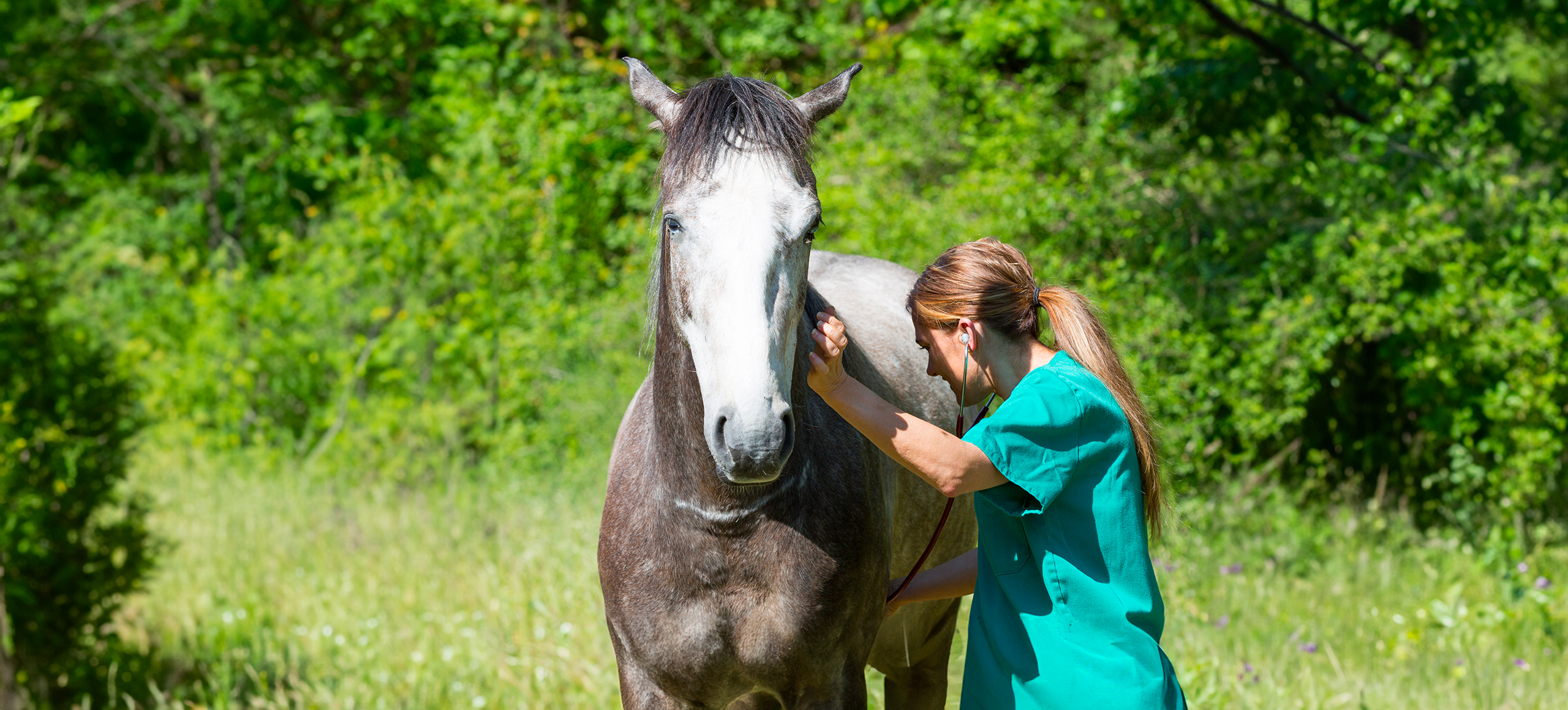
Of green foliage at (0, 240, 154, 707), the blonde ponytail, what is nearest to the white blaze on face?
the blonde ponytail

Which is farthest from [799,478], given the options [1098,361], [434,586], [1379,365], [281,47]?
[281,47]

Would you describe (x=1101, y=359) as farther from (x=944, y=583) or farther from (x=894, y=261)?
(x=894, y=261)

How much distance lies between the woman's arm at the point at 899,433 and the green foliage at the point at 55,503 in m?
4.55

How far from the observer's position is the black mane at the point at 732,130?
6.86ft

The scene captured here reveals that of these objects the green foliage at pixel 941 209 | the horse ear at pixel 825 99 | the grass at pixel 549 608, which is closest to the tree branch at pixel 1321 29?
the green foliage at pixel 941 209

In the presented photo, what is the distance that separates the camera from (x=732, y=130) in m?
2.11

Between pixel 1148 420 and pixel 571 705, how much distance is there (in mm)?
2755

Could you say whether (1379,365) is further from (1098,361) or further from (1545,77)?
(1098,361)

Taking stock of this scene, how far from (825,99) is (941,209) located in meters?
4.03

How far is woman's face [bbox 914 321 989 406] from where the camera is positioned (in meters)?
2.22

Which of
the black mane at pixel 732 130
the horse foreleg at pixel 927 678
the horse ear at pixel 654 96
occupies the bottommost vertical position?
the horse foreleg at pixel 927 678

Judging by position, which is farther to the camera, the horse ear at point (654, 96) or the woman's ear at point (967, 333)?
the horse ear at point (654, 96)

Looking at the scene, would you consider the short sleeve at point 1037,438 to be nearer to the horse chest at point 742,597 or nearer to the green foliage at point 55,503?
the horse chest at point 742,597

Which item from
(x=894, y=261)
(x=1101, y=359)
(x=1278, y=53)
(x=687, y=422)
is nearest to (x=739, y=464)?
(x=687, y=422)
